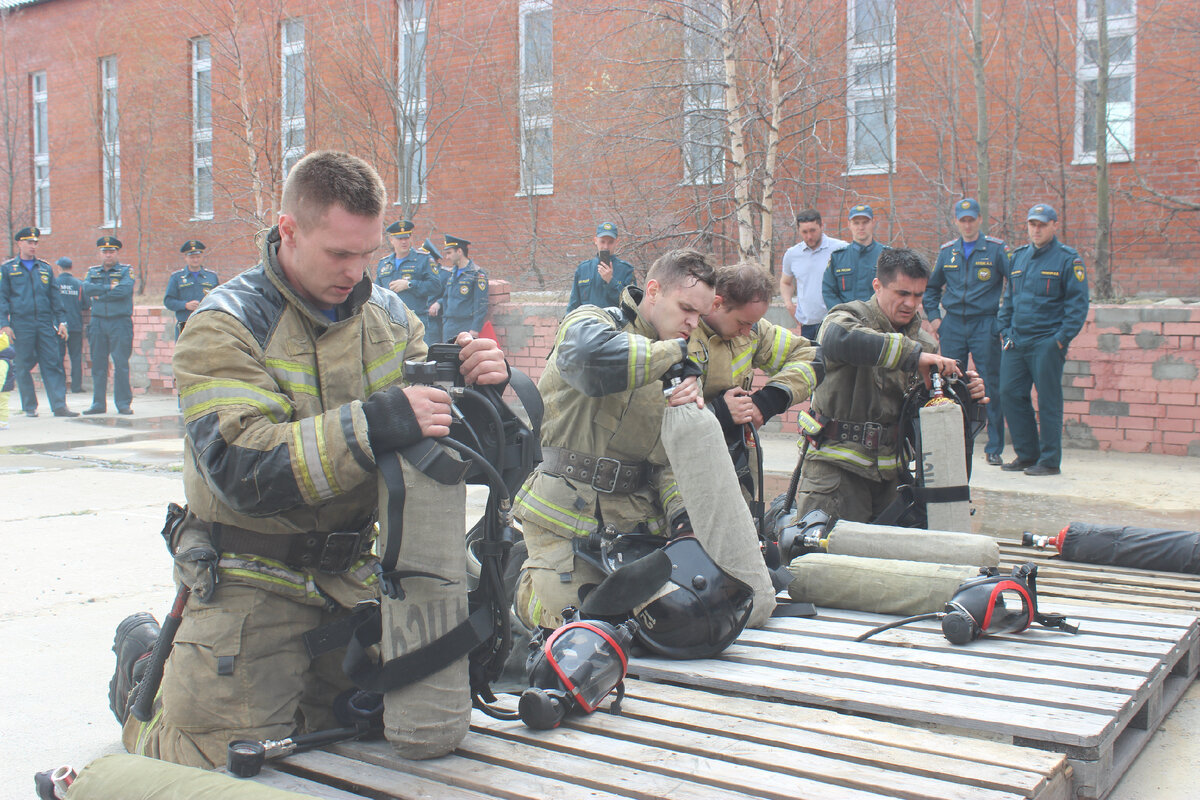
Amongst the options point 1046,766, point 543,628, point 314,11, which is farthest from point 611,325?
point 314,11

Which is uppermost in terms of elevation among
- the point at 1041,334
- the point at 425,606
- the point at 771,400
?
the point at 1041,334

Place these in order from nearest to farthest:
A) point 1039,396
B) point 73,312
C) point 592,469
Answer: point 592,469 < point 1039,396 < point 73,312

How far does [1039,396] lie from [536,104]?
896 centimetres

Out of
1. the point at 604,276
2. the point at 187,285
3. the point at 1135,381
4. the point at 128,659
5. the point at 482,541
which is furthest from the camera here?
the point at 187,285

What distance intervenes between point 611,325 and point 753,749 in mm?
1554

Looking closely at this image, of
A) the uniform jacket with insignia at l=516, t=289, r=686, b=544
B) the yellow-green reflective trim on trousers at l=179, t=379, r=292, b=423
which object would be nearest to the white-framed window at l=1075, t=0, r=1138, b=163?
the uniform jacket with insignia at l=516, t=289, r=686, b=544

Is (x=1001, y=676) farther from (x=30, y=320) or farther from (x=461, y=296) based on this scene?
(x=30, y=320)

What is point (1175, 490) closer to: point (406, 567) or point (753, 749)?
point (753, 749)

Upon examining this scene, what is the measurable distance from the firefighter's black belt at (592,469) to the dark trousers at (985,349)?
5373mm

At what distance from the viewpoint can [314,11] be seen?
1655cm

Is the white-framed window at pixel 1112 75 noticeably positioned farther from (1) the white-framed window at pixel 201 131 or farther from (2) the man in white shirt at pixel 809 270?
(1) the white-framed window at pixel 201 131


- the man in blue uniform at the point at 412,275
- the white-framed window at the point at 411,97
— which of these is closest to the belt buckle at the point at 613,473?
the man in blue uniform at the point at 412,275

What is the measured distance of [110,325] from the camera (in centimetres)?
1311

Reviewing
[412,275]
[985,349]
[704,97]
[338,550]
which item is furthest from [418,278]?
[338,550]
